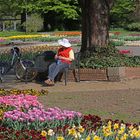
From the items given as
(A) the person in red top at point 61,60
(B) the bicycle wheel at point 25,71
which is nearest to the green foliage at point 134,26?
(B) the bicycle wheel at point 25,71

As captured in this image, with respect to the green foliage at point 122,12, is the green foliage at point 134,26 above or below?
below

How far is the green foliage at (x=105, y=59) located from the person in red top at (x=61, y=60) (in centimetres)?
92

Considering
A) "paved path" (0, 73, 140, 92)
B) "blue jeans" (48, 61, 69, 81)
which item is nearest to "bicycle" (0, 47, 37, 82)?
"paved path" (0, 73, 140, 92)

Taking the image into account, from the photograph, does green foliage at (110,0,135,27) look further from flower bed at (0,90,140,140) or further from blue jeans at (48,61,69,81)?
flower bed at (0,90,140,140)

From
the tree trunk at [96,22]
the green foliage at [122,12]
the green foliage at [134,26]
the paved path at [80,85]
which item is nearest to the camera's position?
the paved path at [80,85]

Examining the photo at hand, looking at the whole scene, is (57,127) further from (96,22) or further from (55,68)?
(96,22)

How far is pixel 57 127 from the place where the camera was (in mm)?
6723

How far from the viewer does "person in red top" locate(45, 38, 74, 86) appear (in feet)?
45.1

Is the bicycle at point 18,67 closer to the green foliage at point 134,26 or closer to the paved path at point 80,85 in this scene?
the paved path at point 80,85

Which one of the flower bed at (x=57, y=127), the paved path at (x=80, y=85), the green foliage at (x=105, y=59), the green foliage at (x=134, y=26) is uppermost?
the flower bed at (x=57, y=127)

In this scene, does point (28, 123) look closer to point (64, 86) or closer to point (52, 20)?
point (64, 86)

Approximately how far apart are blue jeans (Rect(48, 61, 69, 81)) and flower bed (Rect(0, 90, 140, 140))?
5.66 m

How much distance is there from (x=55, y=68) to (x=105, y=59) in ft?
6.02

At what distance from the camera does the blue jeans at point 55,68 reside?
13719mm
